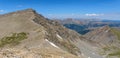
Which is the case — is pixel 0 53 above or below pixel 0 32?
above

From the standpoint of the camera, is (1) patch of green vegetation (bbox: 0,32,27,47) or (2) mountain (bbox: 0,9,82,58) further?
(1) patch of green vegetation (bbox: 0,32,27,47)

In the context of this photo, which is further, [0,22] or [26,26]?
[0,22]

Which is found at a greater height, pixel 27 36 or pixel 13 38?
pixel 27 36

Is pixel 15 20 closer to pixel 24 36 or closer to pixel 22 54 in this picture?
pixel 24 36

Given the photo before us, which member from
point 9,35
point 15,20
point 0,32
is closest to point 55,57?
point 9,35

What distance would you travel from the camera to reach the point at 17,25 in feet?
560

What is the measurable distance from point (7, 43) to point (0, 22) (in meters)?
49.9

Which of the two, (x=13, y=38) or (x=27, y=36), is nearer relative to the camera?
(x=27, y=36)

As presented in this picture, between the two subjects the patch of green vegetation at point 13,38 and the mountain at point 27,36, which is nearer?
the mountain at point 27,36

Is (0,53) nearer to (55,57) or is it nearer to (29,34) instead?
(55,57)

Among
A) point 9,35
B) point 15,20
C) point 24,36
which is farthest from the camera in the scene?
point 15,20

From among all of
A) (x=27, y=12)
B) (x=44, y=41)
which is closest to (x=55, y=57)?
(x=44, y=41)

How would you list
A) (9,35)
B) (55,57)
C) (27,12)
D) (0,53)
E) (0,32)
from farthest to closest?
(27,12)
(0,32)
(9,35)
(55,57)
(0,53)

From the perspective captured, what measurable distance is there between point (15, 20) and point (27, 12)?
1785 centimetres
